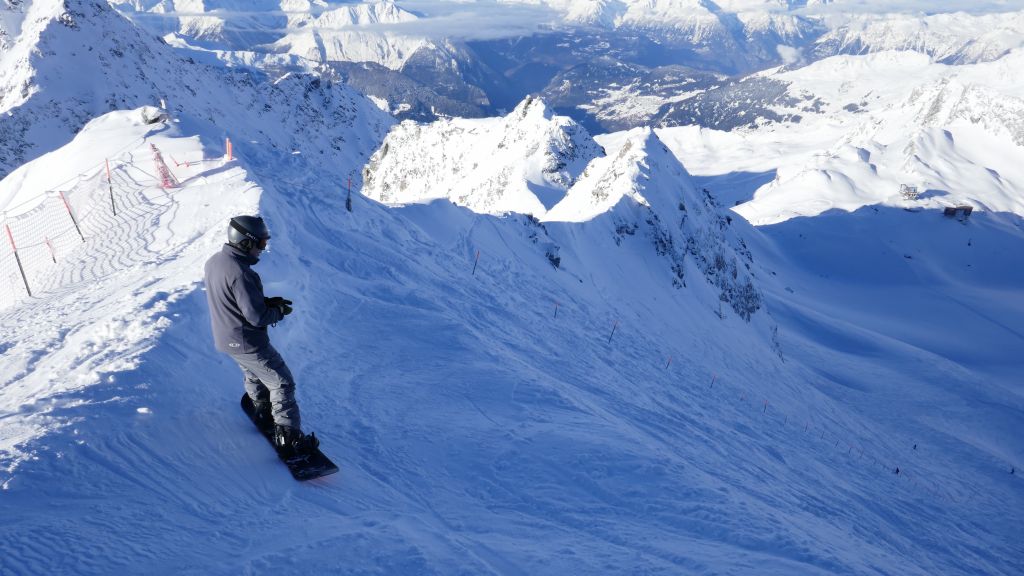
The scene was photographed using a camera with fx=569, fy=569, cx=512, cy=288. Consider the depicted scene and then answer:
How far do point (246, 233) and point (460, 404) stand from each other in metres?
5.19

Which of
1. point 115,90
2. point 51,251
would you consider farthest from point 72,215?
point 115,90

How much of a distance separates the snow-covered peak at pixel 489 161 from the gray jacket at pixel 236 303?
44.0 metres

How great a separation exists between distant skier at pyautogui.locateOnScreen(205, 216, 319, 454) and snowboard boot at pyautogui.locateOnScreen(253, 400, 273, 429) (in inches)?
15.7

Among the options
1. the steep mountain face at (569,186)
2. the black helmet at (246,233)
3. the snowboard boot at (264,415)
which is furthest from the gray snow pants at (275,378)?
the steep mountain face at (569,186)

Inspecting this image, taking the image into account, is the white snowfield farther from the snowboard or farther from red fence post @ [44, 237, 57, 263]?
red fence post @ [44, 237, 57, 263]

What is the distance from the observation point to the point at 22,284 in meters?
14.4

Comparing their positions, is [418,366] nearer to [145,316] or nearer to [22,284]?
[145,316]

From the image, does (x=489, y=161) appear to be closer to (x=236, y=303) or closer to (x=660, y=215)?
(x=660, y=215)

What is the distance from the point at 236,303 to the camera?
609 cm

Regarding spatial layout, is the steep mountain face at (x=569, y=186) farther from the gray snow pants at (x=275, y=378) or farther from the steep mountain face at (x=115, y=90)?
the steep mountain face at (x=115, y=90)

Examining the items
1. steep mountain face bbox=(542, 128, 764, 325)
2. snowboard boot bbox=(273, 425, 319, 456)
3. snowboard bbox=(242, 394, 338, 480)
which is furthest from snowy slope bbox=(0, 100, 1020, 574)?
steep mountain face bbox=(542, 128, 764, 325)

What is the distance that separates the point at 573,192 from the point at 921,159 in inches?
5251

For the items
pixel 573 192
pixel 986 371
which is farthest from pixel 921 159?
pixel 573 192

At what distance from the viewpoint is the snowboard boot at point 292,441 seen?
6.75 metres
